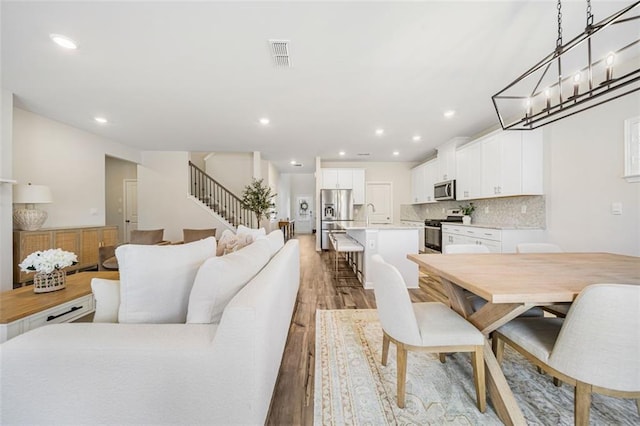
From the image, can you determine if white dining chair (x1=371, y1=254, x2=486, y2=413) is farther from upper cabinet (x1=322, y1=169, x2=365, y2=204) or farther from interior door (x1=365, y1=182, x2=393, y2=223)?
interior door (x1=365, y1=182, x2=393, y2=223)

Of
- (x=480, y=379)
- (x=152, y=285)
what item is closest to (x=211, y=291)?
(x=152, y=285)

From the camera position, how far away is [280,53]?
221cm

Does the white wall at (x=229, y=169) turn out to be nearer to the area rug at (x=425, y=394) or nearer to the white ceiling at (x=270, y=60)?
the white ceiling at (x=270, y=60)

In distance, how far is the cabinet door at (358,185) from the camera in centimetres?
695

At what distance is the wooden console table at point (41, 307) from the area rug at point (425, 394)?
72.3 inches

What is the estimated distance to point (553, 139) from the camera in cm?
318

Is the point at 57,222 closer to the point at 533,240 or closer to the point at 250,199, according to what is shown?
the point at 250,199

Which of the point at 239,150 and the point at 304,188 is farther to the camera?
the point at 304,188

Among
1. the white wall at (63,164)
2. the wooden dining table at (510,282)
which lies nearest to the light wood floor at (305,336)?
the wooden dining table at (510,282)

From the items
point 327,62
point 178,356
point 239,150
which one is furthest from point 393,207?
point 178,356

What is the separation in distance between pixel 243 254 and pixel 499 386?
1669 mm

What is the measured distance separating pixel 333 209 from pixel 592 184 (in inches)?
193

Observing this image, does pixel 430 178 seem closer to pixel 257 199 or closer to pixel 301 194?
pixel 257 199

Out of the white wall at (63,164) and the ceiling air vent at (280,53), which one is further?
the white wall at (63,164)
